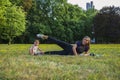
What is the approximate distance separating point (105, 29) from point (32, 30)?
16.3m

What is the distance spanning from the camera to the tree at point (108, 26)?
87.1 metres

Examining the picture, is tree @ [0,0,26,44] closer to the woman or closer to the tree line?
the tree line

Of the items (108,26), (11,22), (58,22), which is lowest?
(108,26)

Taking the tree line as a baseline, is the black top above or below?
above

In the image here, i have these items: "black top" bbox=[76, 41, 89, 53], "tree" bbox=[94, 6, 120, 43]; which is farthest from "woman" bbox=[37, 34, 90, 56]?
"tree" bbox=[94, 6, 120, 43]

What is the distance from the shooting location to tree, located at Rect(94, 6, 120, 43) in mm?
87062

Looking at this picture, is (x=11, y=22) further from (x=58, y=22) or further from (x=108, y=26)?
(x=108, y=26)

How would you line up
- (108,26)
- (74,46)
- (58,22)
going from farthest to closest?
(58,22) → (108,26) → (74,46)

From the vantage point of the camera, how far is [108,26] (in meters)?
87.7

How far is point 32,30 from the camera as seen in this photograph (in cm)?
8581

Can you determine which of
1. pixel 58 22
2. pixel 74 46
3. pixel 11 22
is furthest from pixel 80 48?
pixel 58 22

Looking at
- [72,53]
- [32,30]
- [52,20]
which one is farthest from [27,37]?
[72,53]

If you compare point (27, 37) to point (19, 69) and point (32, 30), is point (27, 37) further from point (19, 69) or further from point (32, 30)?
point (19, 69)

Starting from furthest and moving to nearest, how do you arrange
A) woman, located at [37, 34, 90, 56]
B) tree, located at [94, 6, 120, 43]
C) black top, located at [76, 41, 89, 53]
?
1. tree, located at [94, 6, 120, 43]
2. black top, located at [76, 41, 89, 53]
3. woman, located at [37, 34, 90, 56]
